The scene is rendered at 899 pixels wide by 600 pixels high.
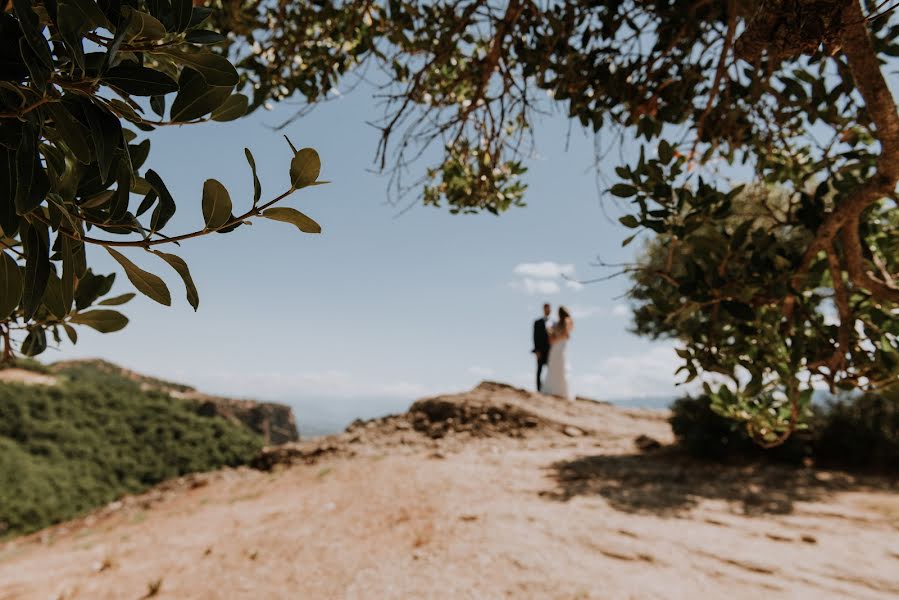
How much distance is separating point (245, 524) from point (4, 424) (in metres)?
9.14

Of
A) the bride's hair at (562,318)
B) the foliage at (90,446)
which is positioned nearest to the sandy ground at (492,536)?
the foliage at (90,446)

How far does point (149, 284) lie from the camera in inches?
38.4

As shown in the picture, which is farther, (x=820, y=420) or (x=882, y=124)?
(x=820, y=420)

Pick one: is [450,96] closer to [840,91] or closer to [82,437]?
[840,91]

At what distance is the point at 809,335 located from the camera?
2461mm

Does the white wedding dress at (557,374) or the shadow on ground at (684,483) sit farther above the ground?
the white wedding dress at (557,374)

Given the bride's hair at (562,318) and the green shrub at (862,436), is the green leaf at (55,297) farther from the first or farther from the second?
the bride's hair at (562,318)

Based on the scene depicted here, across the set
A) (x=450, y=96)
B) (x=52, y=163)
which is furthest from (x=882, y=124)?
(x=450, y=96)

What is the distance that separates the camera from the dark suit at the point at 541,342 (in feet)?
41.1

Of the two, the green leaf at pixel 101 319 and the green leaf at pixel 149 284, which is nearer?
the green leaf at pixel 149 284

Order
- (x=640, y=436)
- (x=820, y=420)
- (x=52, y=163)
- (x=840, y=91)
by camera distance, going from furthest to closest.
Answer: (x=640, y=436) → (x=820, y=420) → (x=840, y=91) → (x=52, y=163)

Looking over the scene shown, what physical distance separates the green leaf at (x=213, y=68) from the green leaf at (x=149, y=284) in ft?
1.23

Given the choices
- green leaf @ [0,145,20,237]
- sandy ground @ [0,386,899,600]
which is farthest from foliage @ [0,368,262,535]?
green leaf @ [0,145,20,237]

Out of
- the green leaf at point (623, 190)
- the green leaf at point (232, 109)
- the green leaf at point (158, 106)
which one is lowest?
the green leaf at point (232, 109)
